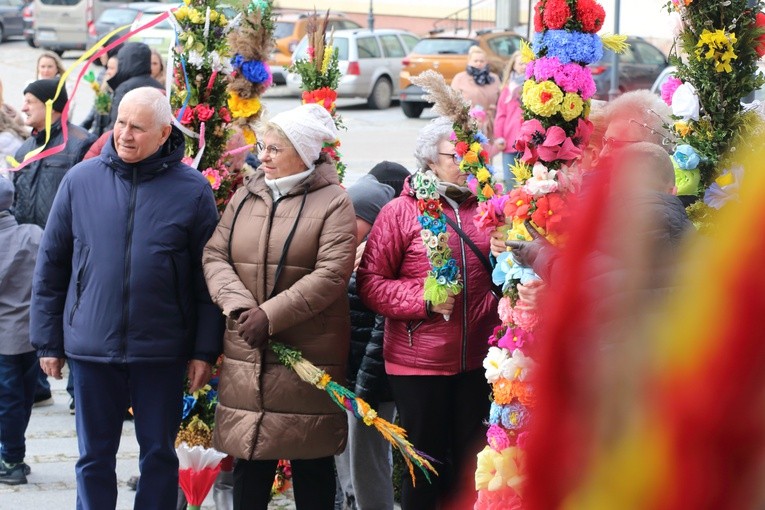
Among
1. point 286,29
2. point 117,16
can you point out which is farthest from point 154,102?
point 117,16

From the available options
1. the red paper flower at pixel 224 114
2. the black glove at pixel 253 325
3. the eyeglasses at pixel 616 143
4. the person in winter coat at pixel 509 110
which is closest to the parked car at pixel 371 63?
the person in winter coat at pixel 509 110

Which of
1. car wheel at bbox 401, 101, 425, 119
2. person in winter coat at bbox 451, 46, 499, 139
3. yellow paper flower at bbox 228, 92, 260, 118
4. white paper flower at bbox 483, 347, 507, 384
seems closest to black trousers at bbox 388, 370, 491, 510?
white paper flower at bbox 483, 347, 507, 384

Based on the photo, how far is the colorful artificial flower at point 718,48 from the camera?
475cm

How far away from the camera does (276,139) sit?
184 inches

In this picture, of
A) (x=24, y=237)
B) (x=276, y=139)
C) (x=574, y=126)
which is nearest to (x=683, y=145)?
(x=574, y=126)

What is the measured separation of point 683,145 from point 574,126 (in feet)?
2.53

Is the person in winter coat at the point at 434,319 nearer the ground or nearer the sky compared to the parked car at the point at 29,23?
nearer the sky

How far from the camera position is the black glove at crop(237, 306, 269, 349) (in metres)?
4.42

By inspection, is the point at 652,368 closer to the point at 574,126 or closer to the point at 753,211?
the point at 753,211

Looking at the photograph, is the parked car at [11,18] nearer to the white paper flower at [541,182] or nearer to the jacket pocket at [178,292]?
the jacket pocket at [178,292]

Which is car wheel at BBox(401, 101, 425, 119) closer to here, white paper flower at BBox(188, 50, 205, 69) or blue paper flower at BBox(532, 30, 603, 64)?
white paper flower at BBox(188, 50, 205, 69)

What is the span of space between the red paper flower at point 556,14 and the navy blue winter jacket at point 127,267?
5.22 feet

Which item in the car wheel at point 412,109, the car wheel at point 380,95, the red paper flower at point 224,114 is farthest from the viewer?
the car wheel at point 380,95

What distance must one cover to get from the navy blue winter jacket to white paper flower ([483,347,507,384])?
3.77 ft
